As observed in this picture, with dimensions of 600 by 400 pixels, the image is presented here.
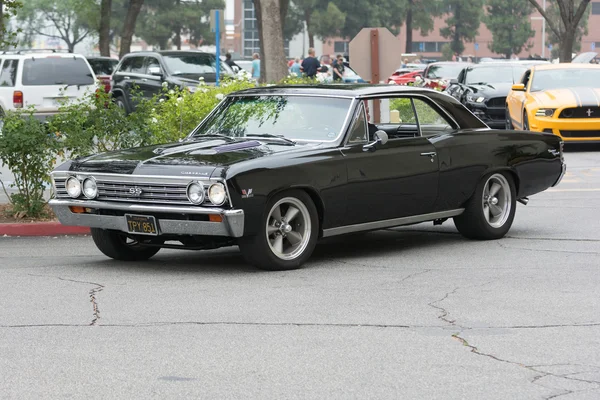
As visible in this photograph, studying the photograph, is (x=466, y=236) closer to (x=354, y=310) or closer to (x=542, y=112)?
(x=354, y=310)

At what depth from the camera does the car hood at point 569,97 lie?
20312 mm

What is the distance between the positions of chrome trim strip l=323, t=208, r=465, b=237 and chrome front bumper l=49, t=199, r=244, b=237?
3.62 ft

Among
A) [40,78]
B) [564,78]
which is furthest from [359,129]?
[40,78]

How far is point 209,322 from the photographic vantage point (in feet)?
23.8

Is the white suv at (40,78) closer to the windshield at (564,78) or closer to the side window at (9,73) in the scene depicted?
the side window at (9,73)

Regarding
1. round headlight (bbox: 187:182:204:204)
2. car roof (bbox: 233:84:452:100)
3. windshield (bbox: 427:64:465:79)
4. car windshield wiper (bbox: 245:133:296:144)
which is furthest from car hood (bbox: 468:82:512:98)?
round headlight (bbox: 187:182:204:204)

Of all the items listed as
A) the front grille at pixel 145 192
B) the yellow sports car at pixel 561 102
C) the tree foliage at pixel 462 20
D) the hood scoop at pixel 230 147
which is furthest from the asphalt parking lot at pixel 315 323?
the tree foliage at pixel 462 20

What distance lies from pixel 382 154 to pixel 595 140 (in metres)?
11.5

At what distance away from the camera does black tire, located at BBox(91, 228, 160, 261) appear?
997 cm

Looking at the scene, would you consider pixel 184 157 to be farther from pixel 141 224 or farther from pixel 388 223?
pixel 388 223

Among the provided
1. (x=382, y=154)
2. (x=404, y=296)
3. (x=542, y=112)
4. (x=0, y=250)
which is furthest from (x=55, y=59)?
(x=404, y=296)

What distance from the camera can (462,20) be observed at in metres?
108

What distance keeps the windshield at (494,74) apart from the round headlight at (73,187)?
58.7 ft

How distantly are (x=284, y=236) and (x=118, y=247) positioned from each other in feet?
5.24
